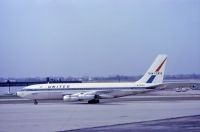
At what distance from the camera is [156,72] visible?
6200 centimetres

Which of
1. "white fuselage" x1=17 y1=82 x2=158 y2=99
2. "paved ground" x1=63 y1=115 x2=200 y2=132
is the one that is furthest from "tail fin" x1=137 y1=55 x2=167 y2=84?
"paved ground" x1=63 y1=115 x2=200 y2=132

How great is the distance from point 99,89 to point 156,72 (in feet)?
26.7

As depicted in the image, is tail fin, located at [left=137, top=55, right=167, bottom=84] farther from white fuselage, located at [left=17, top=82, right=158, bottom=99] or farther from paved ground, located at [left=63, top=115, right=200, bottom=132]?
paved ground, located at [left=63, top=115, right=200, bottom=132]

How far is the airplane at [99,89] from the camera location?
59.8 metres

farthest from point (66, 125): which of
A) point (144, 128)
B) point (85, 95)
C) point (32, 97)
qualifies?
point (32, 97)

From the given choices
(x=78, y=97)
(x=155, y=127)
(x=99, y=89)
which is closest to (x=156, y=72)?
(x=99, y=89)

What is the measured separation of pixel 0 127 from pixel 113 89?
106 ft

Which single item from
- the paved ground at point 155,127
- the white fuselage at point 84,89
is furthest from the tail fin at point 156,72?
the paved ground at point 155,127

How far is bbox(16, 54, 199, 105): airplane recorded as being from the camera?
59.8 meters

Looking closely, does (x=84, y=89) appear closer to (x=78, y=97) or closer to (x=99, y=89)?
(x=99, y=89)

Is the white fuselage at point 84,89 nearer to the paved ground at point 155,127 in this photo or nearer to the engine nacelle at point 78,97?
the engine nacelle at point 78,97

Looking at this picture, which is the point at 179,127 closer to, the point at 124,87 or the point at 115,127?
the point at 115,127

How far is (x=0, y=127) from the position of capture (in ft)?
96.3

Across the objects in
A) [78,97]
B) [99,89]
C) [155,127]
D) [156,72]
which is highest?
[156,72]
